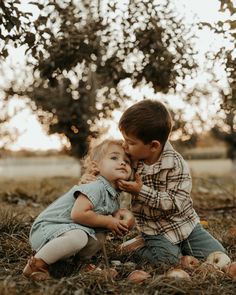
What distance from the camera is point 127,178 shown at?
355 cm

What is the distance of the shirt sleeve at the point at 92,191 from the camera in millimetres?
3377

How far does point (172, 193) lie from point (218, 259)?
1.62 feet

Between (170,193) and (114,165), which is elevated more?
(114,165)

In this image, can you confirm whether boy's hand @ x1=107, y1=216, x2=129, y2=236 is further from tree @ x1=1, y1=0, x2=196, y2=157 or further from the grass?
tree @ x1=1, y1=0, x2=196, y2=157

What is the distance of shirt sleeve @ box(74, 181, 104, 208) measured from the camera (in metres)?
3.38

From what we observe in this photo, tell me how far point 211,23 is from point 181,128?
220 centimetres

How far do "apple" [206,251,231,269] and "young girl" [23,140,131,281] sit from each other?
0.63 meters

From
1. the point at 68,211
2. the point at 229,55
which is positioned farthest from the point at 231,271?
the point at 229,55

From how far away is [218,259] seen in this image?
3688mm

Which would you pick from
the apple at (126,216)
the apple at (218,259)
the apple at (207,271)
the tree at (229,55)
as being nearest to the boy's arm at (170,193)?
the apple at (126,216)

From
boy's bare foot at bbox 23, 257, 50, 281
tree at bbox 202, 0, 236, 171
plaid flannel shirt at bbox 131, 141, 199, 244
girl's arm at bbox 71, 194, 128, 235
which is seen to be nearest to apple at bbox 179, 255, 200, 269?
plaid flannel shirt at bbox 131, 141, 199, 244

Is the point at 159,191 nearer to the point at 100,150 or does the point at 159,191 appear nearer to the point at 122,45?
the point at 100,150

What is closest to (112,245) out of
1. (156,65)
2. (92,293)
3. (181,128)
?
(92,293)

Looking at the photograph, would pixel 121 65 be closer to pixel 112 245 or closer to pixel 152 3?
pixel 152 3
